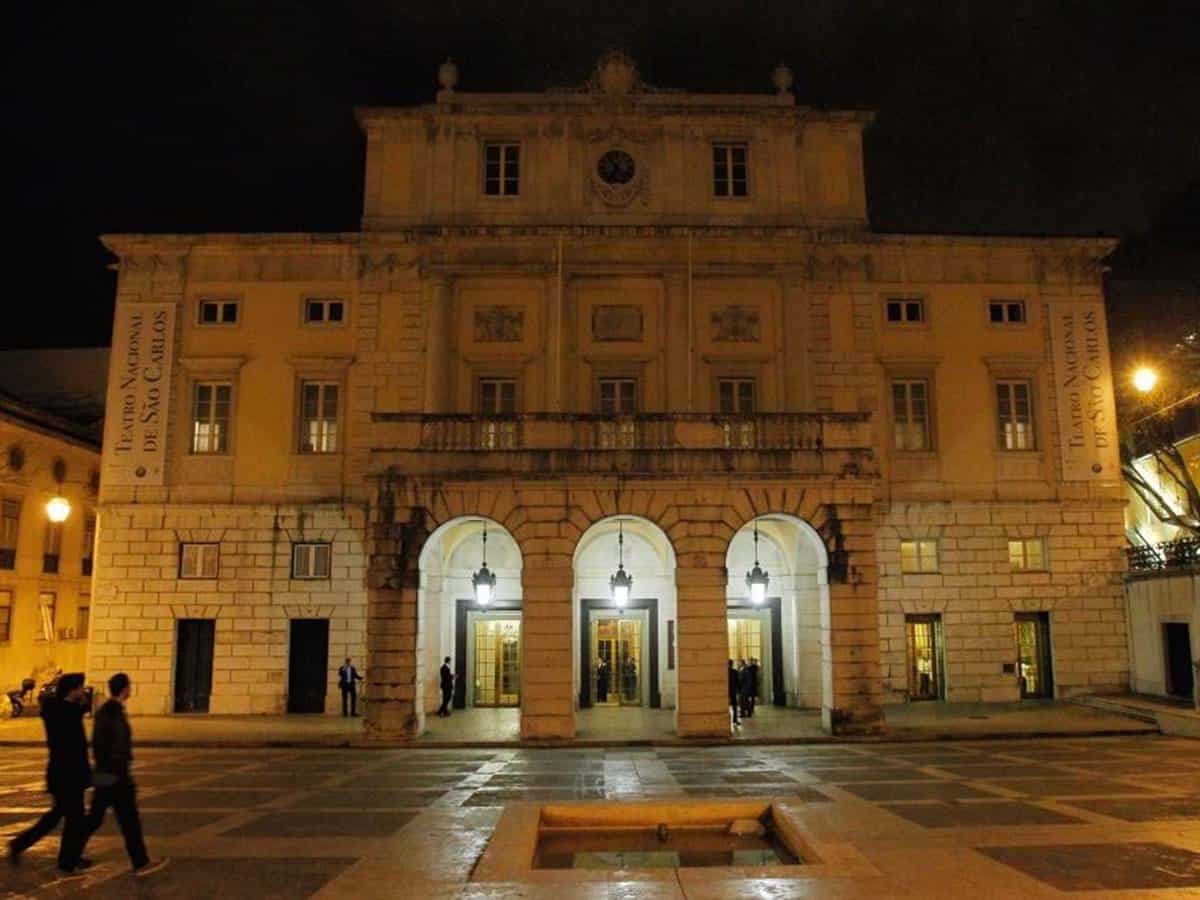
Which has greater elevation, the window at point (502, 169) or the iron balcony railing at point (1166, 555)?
the window at point (502, 169)

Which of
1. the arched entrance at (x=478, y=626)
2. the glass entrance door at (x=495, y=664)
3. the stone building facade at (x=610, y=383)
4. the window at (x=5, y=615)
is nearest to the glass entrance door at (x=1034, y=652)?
the stone building facade at (x=610, y=383)

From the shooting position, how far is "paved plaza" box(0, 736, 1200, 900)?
9227mm

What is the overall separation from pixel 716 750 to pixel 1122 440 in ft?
70.7

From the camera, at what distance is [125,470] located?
1107 inches

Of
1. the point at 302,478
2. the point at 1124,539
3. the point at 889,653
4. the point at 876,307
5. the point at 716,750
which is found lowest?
the point at 716,750

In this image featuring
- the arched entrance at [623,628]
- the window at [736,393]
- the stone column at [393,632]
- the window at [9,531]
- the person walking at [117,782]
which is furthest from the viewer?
the window at [9,531]

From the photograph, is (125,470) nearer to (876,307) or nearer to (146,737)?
(146,737)

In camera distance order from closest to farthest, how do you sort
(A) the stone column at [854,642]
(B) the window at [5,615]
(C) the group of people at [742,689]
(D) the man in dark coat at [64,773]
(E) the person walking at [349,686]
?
(D) the man in dark coat at [64,773] → (A) the stone column at [854,642] → (C) the group of people at [742,689] → (E) the person walking at [349,686] → (B) the window at [5,615]

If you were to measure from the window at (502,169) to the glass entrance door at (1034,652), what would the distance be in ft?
65.9

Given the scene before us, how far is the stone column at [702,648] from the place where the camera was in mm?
22484

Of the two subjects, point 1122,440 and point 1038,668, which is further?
point 1122,440

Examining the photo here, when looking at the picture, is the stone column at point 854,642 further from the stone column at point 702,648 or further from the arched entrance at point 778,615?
the arched entrance at point 778,615

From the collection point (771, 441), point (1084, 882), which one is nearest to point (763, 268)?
point (771, 441)

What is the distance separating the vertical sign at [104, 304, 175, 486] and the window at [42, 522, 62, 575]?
25.3 feet
